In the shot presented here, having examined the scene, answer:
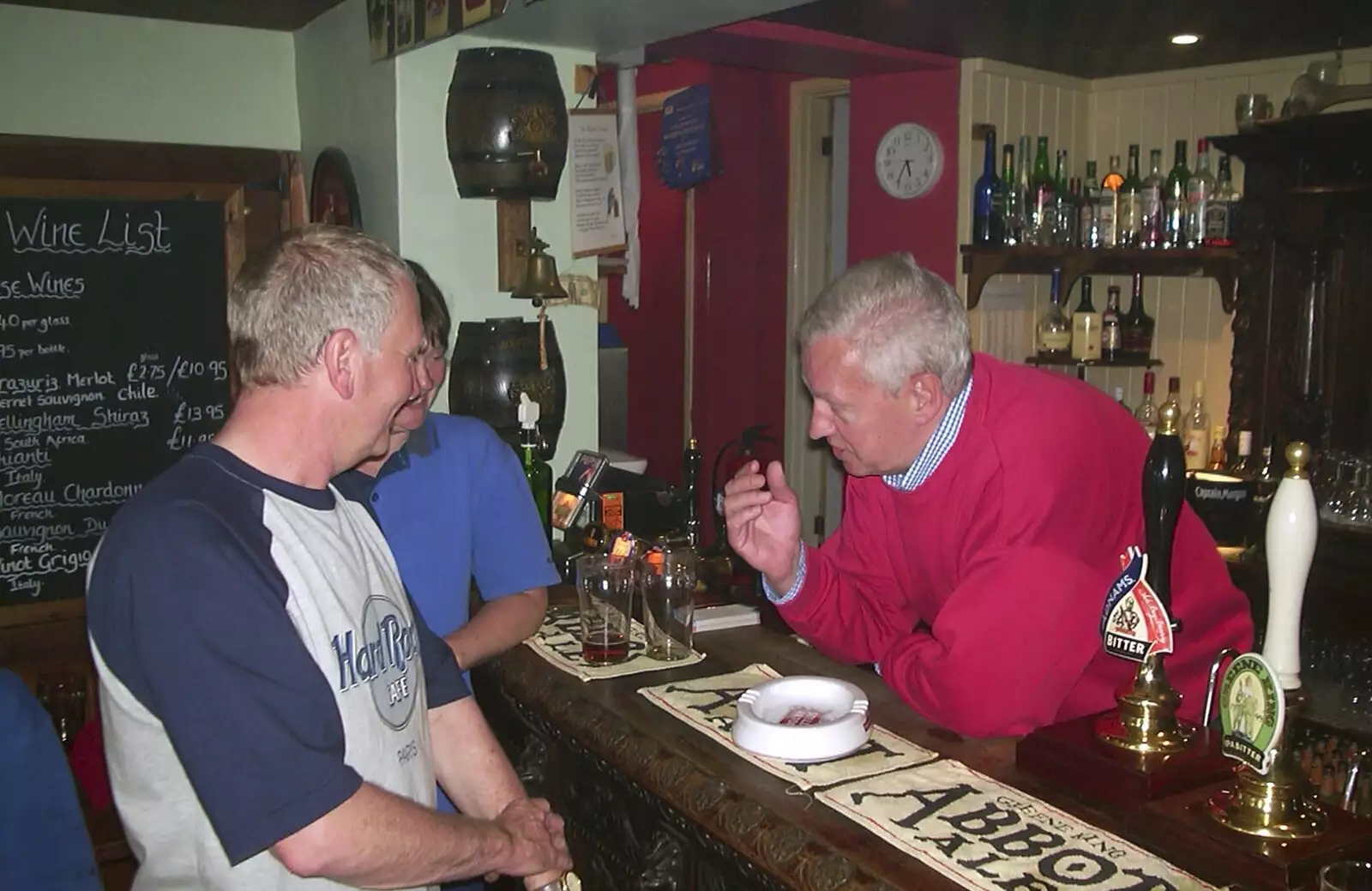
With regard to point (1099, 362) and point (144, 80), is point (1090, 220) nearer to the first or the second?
point (1099, 362)

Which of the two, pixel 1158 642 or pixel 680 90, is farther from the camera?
pixel 680 90

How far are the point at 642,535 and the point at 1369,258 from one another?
8.11 ft

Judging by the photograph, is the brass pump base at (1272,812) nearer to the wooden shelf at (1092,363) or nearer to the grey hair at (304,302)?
the grey hair at (304,302)

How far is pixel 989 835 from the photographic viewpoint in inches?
52.5

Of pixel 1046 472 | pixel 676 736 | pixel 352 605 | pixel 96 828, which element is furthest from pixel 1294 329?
pixel 96 828

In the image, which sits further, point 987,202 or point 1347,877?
point 987,202

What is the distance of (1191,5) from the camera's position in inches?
131

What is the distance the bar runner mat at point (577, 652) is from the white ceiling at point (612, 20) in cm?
A: 129

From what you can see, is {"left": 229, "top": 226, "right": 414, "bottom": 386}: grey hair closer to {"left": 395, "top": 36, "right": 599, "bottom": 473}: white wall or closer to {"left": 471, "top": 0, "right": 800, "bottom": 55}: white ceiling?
{"left": 471, "top": 0, "right": 800, "bottom": 55}: white ceiling

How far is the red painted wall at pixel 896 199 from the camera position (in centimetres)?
428

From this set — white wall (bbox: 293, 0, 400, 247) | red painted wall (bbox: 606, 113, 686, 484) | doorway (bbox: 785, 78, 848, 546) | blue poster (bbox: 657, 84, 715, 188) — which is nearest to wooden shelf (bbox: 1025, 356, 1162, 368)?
doorway (bbox: 785, 78, 848, 546)

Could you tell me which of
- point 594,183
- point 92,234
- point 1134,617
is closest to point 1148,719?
point 1134,617

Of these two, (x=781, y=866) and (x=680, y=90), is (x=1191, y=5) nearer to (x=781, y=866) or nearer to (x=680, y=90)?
(x=680, y=90)

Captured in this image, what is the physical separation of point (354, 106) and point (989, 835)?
2579 mm
